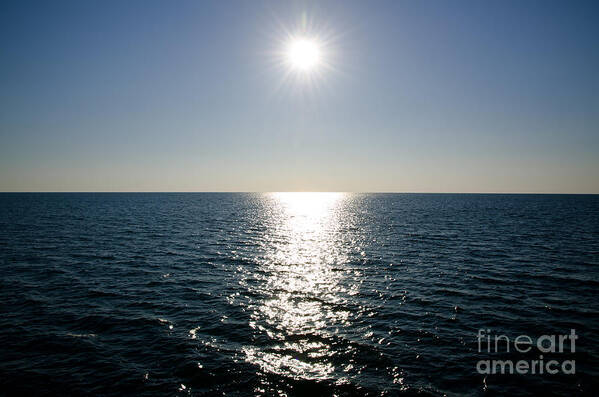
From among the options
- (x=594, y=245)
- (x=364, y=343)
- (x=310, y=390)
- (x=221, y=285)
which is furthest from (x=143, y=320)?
(x=594, y=245)

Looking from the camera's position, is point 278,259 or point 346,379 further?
point 278,259

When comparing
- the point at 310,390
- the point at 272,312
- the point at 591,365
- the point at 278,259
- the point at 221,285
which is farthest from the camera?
the point at 278,259

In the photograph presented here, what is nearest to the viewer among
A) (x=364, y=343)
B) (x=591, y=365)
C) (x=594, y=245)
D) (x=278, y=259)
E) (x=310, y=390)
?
(x=310, y=390)

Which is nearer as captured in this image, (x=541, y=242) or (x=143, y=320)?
(x=143, y=320)

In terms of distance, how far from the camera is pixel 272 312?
66.7 ft

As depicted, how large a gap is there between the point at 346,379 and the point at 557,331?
13658 millimetres

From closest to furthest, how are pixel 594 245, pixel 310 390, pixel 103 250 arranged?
pixel 310 390
pixel 103 250
pixel 594 245

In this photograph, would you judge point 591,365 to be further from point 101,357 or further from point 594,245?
point 594,245

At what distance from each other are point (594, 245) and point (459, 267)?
27.1 meters

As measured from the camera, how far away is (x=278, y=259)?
36.5 m

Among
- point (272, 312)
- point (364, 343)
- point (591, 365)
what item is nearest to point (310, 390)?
point (364, 343)

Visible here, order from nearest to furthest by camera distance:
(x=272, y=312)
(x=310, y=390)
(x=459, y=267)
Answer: (x=310, y=390) → (x=272, y=312) → (x=459, y=267)

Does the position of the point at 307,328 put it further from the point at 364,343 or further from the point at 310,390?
the point at 310,390

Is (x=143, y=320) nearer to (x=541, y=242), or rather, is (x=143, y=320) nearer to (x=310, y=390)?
(x=310, y=390)
